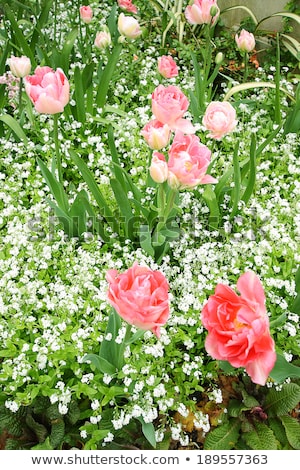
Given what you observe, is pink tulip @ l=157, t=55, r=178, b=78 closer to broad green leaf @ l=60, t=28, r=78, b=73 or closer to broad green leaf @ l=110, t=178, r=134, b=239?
broad green leaf @ l=60, t=28, r=78, b=73

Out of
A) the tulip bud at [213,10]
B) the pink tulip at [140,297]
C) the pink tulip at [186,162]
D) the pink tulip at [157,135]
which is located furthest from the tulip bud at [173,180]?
the tulip bud at [213,10]

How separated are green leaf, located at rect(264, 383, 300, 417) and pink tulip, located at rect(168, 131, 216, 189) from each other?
0.86m

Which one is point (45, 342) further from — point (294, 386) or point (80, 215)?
point (294, 386)

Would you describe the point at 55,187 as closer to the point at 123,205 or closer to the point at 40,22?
the point at 123,205

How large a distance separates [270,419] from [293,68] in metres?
2.79

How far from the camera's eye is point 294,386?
6.64 ft

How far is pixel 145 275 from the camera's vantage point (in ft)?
4.91

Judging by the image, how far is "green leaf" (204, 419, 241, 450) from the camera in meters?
1.97

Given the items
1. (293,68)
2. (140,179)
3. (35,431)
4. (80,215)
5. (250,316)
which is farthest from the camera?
(293,68)

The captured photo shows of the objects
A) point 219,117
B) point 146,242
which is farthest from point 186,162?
point 146,242

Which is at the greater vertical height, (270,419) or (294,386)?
(294,386)

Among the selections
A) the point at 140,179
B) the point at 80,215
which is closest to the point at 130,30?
the point at 140,179

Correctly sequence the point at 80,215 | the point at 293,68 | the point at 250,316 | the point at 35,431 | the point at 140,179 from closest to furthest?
1. the point at 250,316
2. the point at 35,431
3. the point at 80,215
4. the point at 140,179
5. the point at 293,68

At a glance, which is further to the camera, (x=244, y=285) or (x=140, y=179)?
(x=140, y=179)
